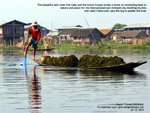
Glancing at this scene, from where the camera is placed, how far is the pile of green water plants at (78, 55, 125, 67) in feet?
64.0

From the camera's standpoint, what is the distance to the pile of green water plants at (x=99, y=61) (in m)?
19.5

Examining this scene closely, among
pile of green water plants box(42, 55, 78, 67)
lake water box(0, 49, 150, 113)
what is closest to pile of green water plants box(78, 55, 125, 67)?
pile of green water plants box(42, 55, 78, 67)

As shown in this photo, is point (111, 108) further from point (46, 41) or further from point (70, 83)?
point (46, 41)

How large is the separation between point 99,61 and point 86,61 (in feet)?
2.50

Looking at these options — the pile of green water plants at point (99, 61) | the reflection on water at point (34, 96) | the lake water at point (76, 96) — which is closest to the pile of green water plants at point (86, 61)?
the pile of green water plants at point (99, 61)

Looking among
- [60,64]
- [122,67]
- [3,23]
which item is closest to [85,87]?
[122,67]

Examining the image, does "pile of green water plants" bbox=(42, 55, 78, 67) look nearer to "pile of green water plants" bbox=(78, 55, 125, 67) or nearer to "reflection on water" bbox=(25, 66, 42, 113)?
"pile of green water plants" bbox=(78, 55, 125, 67)

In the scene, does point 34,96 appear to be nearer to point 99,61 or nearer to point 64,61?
point 99,61

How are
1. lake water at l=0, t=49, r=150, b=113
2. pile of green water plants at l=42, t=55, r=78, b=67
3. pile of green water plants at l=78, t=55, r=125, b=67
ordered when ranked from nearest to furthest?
lake water at l=0, t=49, r=150, b=113 < pile of green water plants at l=78, t=55, r=125, b=67 < pile of green water plants at l=42, t=55, r=78, b=67

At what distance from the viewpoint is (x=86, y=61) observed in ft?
67.0

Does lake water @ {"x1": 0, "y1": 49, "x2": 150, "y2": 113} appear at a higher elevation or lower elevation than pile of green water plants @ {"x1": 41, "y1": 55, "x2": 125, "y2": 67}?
lower

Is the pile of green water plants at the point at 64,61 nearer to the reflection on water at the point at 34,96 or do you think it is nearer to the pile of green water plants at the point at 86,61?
the pile of green water plants at the point at 86,61

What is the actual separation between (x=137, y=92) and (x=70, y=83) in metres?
3.12

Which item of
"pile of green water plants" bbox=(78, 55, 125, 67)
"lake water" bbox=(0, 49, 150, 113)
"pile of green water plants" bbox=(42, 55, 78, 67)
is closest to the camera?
"lake water" bbox=(0, 49, 150, 113)
